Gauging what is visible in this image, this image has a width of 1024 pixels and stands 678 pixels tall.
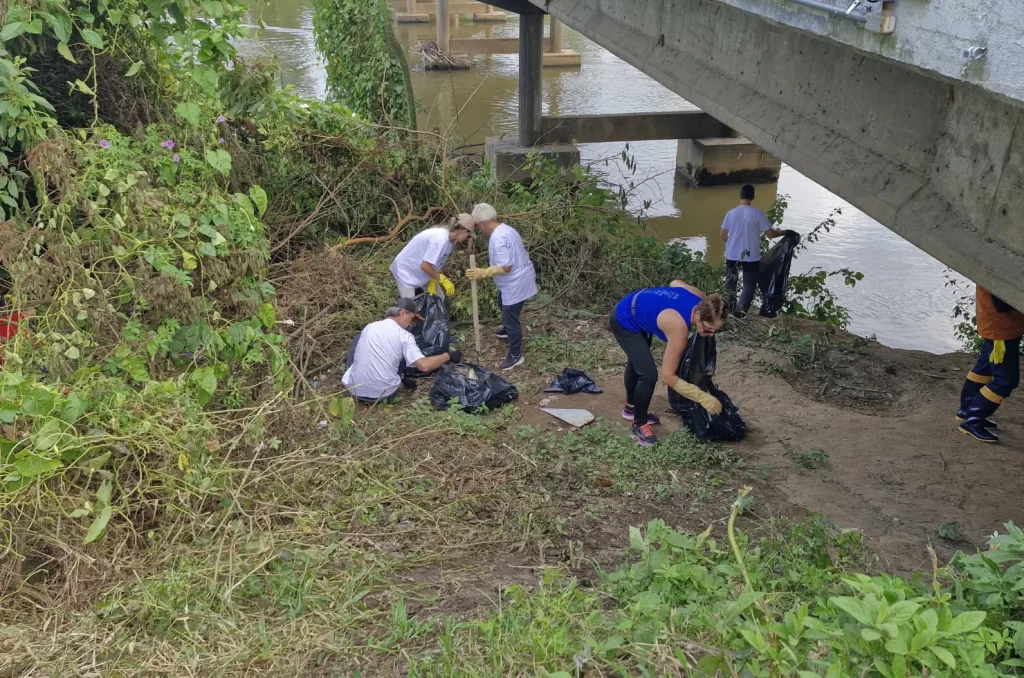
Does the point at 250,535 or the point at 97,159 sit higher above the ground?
the point at 97,159

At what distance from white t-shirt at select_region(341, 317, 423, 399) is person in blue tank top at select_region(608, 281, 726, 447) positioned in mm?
1457

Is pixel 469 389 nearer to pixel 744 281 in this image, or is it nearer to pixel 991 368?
pixel 991 368

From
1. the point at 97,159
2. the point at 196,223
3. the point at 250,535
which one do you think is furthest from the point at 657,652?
the point at 97,159

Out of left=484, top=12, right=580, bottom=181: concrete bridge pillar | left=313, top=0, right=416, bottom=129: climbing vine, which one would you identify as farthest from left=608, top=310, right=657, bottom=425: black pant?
left=484, top=12, right=580, bottom=181: concrete bridge pillar

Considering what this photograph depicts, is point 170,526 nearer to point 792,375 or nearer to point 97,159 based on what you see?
point 97,159

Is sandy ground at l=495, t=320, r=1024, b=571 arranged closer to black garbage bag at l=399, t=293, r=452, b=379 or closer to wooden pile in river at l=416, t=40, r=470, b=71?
black garbage bag at l=399, t=293, r=452, b=379

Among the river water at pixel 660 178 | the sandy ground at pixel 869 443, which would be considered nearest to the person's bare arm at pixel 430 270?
the sandy ground at pixel 869 443

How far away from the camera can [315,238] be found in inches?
306

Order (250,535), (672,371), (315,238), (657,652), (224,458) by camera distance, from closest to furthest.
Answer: (657,652)
(250,535)
(224,458)
(672,371)
(315,238)

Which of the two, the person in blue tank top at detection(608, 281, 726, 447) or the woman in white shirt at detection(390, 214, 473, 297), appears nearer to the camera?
the person in blue tank top at detection(608, 281, 726, 447)

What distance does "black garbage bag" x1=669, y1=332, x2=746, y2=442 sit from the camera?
198 inches

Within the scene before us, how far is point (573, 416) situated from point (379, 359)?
4.63 feet

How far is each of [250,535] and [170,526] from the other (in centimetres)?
36

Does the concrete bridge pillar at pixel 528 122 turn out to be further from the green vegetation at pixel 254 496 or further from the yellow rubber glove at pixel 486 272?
the green vegetation at pixel 254 496
